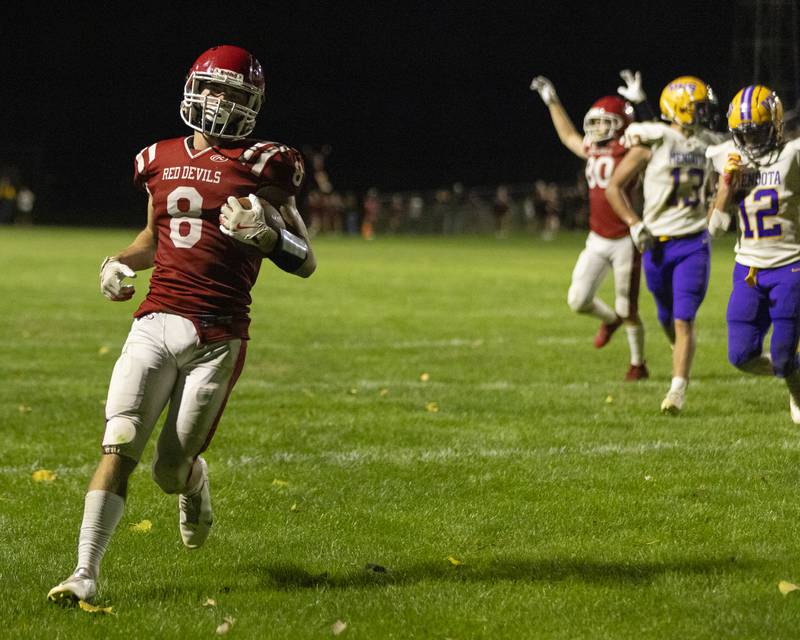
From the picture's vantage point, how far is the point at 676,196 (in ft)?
24.7

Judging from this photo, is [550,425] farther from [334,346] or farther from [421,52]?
[421,52]

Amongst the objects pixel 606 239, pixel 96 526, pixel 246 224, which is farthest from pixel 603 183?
pixel 96 526

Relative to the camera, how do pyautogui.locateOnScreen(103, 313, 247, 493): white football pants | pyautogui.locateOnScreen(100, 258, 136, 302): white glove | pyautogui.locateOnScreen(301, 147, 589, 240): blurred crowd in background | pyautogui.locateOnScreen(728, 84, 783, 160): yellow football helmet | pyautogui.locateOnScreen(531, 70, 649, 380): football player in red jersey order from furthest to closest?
pyautogui.locateOnScreen(301, 147, 589, 240): blurred crowd in background, pyautogui.locateOnScreen(531, 70, 649, 380): football player in red jersey, pyautogui.locateOnScreen(728, 84, 783, 160): yellow football helmet, pyautogui.locateOnScreen(100, 258, 136, 302): white glove, pyautogui.locateOnScreen(103, 313, 247, 493): white football pants

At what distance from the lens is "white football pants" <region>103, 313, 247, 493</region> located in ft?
12.8

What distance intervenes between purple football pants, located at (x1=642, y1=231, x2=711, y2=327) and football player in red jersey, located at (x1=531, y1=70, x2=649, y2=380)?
2.82 feet

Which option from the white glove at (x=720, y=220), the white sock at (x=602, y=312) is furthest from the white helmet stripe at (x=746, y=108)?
the white sock at (x=602, y=312)

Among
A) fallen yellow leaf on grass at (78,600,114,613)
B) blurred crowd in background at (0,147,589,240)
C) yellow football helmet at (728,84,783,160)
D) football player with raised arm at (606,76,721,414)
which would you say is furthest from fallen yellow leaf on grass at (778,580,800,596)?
blurred crowd in background at (0,147,589,240)

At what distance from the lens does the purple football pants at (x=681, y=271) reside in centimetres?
738

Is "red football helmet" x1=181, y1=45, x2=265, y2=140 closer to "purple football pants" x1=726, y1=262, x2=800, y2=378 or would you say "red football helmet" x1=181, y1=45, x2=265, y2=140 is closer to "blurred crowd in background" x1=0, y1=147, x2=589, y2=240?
"purple football pants" x1=726, y1=262, x2=800, y2=378

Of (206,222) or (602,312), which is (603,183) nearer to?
(602,312)

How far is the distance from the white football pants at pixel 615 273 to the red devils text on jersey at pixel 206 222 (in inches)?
189

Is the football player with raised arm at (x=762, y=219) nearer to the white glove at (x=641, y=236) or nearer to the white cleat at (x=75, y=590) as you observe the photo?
the white glove at (x=641, y=236)

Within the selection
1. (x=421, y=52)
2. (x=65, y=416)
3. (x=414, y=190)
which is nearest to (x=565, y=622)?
(x=65, y=416)

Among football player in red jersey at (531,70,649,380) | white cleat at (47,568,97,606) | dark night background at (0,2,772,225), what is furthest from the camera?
dark night background at (0,2,772,225)
